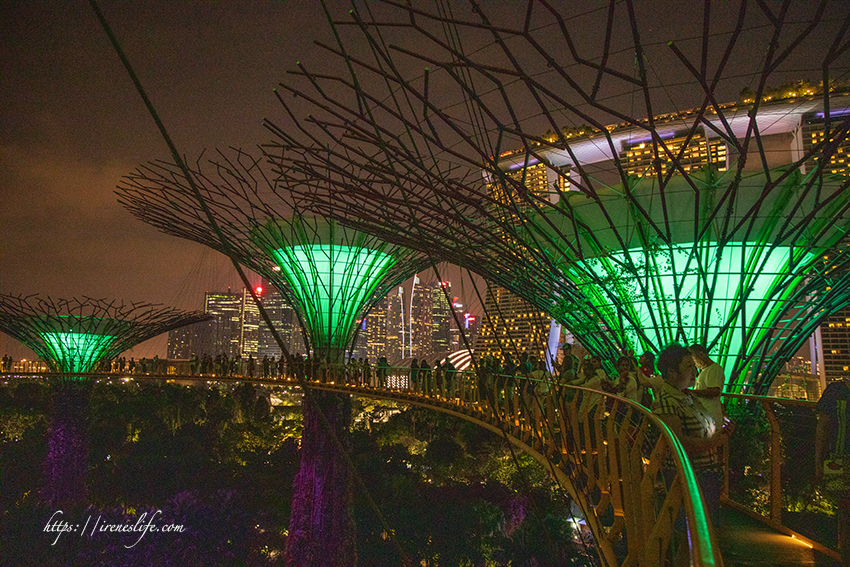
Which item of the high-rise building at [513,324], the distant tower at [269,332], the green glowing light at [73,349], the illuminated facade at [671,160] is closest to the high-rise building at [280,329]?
the distant tower at [269,332]

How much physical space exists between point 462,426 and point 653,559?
73.7 ft

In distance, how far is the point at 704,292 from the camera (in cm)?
1005

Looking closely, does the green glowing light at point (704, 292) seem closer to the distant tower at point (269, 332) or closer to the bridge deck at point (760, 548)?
the bridge deck at point (760, 548)

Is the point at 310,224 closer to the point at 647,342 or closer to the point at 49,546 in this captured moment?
the point at 647,342

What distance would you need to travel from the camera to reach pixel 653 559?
254 cm

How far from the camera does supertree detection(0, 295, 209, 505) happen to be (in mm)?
24391

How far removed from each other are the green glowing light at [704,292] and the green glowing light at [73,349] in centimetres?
2461

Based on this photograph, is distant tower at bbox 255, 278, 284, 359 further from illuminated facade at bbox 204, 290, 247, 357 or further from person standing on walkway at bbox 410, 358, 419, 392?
person standing on walkway at bbox 410, 358, 419, 392

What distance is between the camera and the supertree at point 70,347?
960 inches

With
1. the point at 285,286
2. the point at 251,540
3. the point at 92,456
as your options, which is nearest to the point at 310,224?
the point at 285,286

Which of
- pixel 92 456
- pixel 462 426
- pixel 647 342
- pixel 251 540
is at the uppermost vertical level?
pixel 647 342

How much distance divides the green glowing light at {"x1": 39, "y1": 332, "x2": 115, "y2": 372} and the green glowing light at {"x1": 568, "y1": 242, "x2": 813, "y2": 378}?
24.6 meters

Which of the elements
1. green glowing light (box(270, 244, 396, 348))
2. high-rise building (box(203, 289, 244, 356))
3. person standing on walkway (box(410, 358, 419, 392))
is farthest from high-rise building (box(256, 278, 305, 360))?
person standing on walkway (box(410, 358, 419, 392))

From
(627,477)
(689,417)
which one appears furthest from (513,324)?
(627,477)
